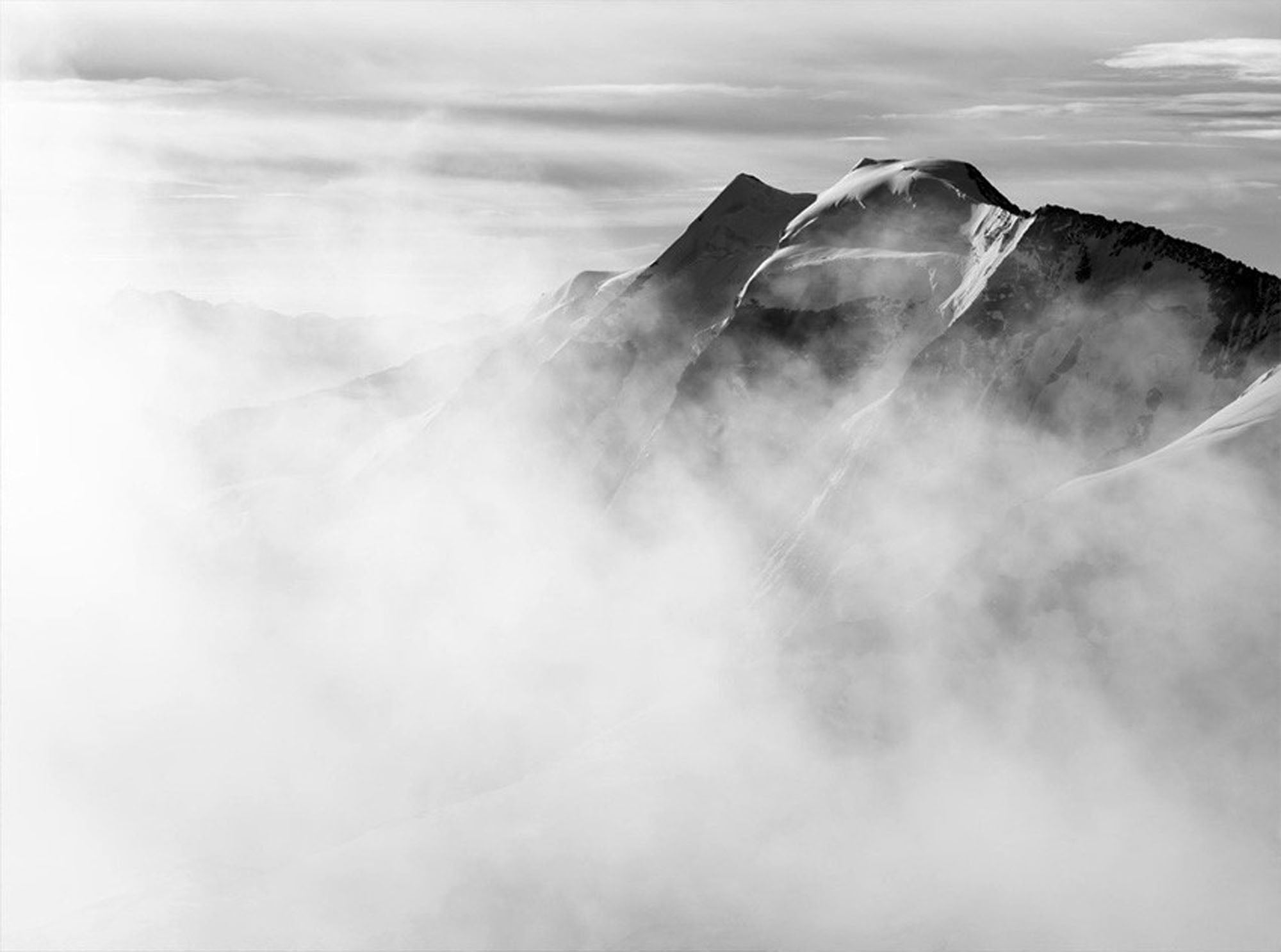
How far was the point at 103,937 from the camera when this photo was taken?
190625mm

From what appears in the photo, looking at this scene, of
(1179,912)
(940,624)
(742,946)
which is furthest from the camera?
(940,624)

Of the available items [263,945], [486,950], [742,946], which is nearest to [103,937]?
[263,945]

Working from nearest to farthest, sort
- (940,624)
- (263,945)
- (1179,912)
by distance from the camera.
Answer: (1179,912)
(263,945)
(940,624)

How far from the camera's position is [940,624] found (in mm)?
185000

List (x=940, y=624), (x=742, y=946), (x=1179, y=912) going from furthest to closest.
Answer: (x=940, y=624)
(x=742, y=946)
(x=1179, y=912)

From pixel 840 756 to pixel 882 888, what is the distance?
23.0 m

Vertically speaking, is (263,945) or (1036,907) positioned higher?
(1036,907)

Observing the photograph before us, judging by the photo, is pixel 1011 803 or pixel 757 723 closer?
pixel 1011 803

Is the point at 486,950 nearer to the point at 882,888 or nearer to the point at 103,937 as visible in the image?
the point at 882,888

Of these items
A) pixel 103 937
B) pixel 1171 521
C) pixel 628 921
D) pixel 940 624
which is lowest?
pixel 103 937

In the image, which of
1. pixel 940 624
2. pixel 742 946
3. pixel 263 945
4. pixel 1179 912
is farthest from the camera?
pixel 940 624

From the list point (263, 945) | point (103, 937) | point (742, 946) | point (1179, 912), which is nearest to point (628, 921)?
point (742, 946)

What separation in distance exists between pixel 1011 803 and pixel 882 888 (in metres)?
15.5

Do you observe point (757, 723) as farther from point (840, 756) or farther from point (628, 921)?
point (628, 921)
